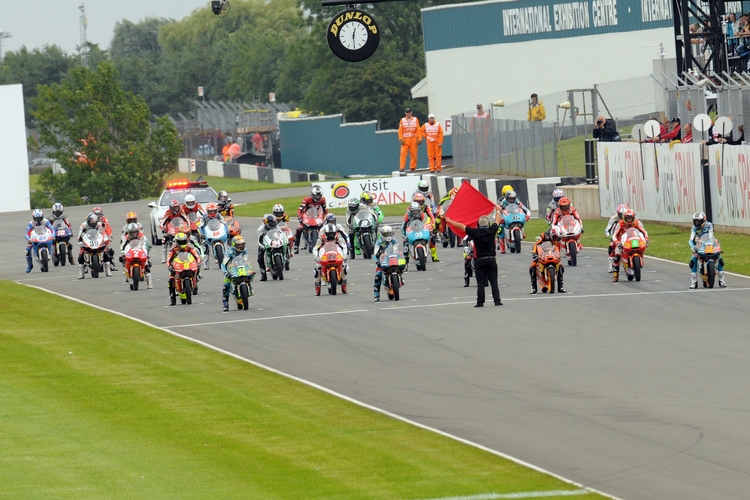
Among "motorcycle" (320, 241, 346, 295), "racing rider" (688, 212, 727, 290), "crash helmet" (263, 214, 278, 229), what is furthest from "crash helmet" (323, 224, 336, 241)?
"racing rider" (688, 212, 727, 290)

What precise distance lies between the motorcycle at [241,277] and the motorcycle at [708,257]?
25.2ft

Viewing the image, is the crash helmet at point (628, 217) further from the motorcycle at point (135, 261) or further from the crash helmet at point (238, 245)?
the motorcycle at point (135, 261)

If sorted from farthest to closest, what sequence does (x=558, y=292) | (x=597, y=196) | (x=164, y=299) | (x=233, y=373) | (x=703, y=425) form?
(x=597, y=196), (x=164, y=299), (x=558, y=292), (x=233, y=373), (x=703, y=425)

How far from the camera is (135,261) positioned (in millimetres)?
26234

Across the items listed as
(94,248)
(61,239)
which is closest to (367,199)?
(94,248)

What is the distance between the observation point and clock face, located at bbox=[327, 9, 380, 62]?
69.9 ft

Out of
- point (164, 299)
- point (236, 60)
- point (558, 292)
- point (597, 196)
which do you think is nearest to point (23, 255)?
point (164, 299)

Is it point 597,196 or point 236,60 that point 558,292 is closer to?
point 597,196

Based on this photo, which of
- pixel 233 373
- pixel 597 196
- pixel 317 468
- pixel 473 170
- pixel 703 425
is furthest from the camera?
pixel 473 170

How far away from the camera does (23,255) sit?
3719 cm

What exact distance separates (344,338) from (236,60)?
334 feet

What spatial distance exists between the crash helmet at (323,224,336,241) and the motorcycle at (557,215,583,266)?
15.7 ft

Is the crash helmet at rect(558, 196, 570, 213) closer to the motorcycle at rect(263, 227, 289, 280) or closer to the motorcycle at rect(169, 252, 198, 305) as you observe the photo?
the motorcycle at rect(263, 227, 289, 280)

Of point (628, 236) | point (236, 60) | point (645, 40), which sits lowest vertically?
point (628, 236)
